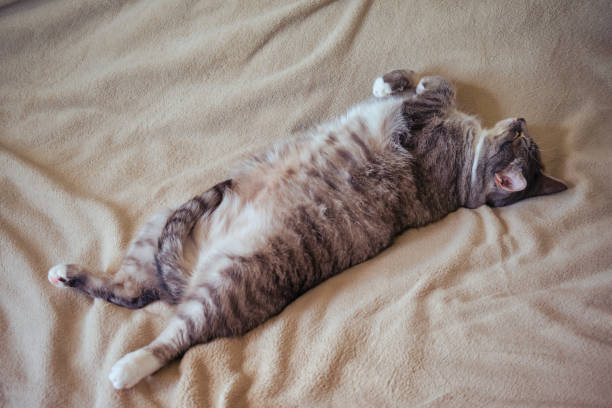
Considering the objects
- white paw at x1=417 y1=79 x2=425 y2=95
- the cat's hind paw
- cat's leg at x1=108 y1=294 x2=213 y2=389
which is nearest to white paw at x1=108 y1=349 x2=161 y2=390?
cat's leg at x1=108 y1=294 x2=213 y2=389

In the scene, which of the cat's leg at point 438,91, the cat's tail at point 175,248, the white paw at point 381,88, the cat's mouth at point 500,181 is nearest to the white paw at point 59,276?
the cat's tail at point 175,248

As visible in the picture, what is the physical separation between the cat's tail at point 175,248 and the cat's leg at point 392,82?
84cm

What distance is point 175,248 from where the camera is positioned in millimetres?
1417

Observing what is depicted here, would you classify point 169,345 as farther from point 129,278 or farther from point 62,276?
point 62,276

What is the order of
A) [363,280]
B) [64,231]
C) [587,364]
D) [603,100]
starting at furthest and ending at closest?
1. [603,100]
2. [64,231]
3. [363,280]
4. [587,364]

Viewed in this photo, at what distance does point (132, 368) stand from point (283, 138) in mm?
991

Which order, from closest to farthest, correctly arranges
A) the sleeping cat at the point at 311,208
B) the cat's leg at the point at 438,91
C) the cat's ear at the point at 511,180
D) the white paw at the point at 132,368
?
the white paw at the point at 132,368 → the sleeping cat at the point at 311,208 → the cat's ear at the point at 511,180 → the cat's leg at the point at 438,91

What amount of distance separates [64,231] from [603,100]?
7.09ft

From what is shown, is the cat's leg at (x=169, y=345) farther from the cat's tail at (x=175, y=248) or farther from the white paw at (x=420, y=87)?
the white paw at (x=420, y=87)

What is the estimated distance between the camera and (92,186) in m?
1.61

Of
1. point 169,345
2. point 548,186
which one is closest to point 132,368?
point 169,345

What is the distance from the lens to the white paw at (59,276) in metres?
1.39

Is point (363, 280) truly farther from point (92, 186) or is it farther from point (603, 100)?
point (603, 100)

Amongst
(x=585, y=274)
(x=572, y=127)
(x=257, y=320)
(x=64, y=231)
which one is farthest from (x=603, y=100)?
(x=64, y=231)
